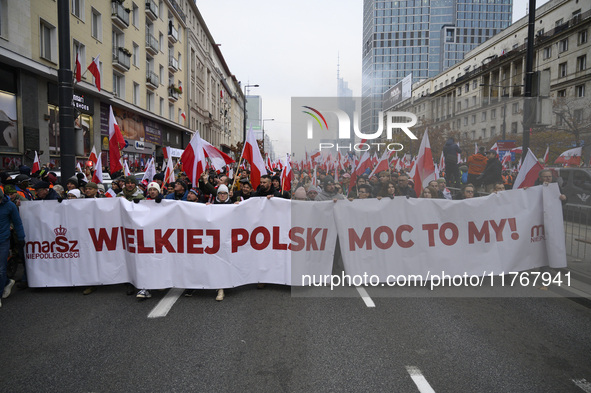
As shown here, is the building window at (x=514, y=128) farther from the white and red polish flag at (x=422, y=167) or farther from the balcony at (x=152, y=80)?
the white and red polish flag at (x=422, y=167)

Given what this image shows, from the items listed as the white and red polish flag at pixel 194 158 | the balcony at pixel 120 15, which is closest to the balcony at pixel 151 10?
the balcony at pixel 120 15

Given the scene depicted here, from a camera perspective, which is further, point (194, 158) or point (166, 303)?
point (194, 158)

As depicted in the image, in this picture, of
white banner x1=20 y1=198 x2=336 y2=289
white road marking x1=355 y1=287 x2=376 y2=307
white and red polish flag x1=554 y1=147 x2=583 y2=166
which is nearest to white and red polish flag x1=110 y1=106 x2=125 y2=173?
white banner x1=20 y1=198 x2=336 y2=289

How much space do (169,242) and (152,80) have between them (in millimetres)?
29513

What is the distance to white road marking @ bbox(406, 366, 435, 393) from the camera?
9.99 feet

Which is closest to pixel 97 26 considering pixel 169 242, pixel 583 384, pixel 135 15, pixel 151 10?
pixel 135 15

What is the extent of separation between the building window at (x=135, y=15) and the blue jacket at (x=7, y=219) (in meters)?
27.6

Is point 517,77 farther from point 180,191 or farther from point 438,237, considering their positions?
point 180,191

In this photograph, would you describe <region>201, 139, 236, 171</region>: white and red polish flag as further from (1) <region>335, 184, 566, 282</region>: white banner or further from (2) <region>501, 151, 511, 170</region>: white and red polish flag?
(2) <region>501, 151, 511, 170</region>: white and red polish flag

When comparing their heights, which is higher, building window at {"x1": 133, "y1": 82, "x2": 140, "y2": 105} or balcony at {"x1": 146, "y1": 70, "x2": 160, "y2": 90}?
balcony at {"x1": 146, "y1": 70, "x2": 160, "y2": 90}

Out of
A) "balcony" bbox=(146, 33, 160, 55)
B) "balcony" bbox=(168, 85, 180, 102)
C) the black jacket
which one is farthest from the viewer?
"balcony" bbox=(168, 85, 180, 102)

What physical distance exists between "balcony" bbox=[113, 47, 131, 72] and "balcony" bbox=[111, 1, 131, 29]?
170 cm

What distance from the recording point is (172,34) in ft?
121

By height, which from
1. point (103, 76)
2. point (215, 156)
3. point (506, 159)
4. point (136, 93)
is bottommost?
point (215, 156)
